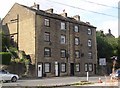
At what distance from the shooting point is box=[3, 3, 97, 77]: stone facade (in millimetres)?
50625

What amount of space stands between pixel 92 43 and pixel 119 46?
10.9 m

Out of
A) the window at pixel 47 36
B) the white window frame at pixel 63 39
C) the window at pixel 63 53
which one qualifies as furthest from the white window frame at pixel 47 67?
the white window frame at pixel 63 39

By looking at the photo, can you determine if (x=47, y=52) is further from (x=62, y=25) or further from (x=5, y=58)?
(x=5, y=58)

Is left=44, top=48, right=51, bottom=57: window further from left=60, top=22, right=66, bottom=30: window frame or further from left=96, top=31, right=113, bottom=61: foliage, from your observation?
left=96, top=31, right=113, bottom=61: foliage

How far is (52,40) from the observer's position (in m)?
53.1

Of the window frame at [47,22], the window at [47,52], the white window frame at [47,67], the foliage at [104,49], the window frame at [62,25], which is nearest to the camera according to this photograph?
the white window frame at [47,67]

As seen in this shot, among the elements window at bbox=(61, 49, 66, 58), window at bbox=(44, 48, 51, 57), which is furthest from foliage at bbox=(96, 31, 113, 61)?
window at bbox=(44, 48, 51, 57)

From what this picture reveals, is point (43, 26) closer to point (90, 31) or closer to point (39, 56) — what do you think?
point (39, 56)

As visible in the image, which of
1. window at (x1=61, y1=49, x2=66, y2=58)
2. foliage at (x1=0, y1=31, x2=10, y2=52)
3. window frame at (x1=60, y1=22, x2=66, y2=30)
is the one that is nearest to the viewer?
foliage at (x1=0, y1=31, x2=10, y2=52)

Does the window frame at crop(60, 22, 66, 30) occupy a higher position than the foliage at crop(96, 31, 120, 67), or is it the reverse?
the window frame at crop(60, 22, 66, 30)

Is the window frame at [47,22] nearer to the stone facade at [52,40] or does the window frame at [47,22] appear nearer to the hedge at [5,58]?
the stone facade at [52,40]

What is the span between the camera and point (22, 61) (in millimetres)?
48156

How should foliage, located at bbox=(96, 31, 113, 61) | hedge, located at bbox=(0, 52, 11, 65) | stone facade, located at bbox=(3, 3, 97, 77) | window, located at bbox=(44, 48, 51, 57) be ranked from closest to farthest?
hedge, located at bbox=(0, 52, 11, 65), stone facade, located at bbox=(3, 3, 97, 77), window, located at bbox=(44, 48, 51, 57), foliage, located at bbox=(96, 31, 113, 61)

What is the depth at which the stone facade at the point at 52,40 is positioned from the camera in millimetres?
50625
